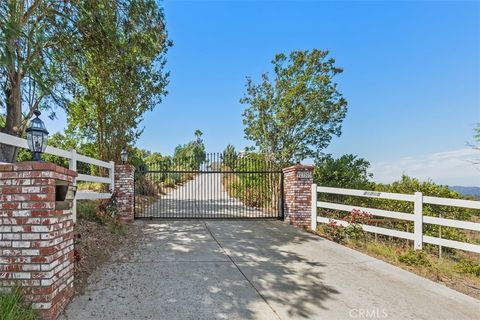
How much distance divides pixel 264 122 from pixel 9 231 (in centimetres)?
931

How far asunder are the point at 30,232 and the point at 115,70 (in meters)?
7.80

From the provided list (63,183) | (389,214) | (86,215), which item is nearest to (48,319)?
(63,183)

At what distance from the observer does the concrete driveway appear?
3.48m

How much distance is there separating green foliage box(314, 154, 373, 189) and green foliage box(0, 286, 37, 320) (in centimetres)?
899

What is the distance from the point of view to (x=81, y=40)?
23.2ft

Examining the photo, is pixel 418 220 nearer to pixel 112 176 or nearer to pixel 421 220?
pixel 421 220

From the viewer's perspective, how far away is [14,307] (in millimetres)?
2768

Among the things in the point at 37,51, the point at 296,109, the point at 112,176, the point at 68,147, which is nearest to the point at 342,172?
the point at 296,109

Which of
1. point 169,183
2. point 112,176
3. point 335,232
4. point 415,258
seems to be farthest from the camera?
point 169,183

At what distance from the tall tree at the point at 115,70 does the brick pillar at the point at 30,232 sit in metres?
4.18

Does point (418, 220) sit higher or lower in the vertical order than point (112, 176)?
lower

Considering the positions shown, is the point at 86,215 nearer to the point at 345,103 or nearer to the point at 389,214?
the point at 389,214

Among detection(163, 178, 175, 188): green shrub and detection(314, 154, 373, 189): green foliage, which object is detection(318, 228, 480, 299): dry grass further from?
detection(163, 178, 175, 188): green shrub

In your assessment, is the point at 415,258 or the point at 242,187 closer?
the point at 415,258
